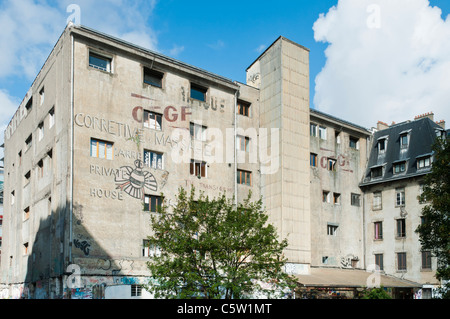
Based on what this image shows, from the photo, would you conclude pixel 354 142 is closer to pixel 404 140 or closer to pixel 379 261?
pixel 404 140

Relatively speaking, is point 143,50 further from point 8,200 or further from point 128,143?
point 8,200

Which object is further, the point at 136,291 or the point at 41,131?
the point at 41,131

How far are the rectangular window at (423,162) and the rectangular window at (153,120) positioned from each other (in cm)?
2556

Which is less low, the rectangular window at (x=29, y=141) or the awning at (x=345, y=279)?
the rectangular window at (x=29, y=141)

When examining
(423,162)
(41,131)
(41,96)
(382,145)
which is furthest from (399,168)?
(41,96)

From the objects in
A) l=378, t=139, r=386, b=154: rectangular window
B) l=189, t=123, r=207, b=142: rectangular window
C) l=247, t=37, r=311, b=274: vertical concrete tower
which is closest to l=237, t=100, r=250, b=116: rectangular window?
l=247, t=37, r=311, b=274: vertical concrete tower

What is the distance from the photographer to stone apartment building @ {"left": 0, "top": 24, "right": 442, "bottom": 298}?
31.6 meters

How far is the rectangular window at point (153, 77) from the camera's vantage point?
3653 cm

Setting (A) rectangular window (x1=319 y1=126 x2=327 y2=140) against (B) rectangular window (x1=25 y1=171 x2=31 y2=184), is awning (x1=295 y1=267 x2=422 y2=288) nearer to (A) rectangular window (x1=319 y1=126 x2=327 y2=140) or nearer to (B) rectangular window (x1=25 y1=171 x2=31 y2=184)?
(A) rectangular window (x1=319 y1=126 x2=327 y2=140)

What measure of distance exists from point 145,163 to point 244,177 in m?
10.0

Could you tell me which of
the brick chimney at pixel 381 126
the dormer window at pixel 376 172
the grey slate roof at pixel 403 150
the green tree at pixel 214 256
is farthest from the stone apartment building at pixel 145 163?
the green tree at pixel 214 256

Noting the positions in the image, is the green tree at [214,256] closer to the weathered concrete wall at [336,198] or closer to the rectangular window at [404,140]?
the weathered concrete wall at [336,198]

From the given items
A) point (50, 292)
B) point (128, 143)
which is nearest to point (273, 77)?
point (128, 143)

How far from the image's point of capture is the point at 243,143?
4122 cm
